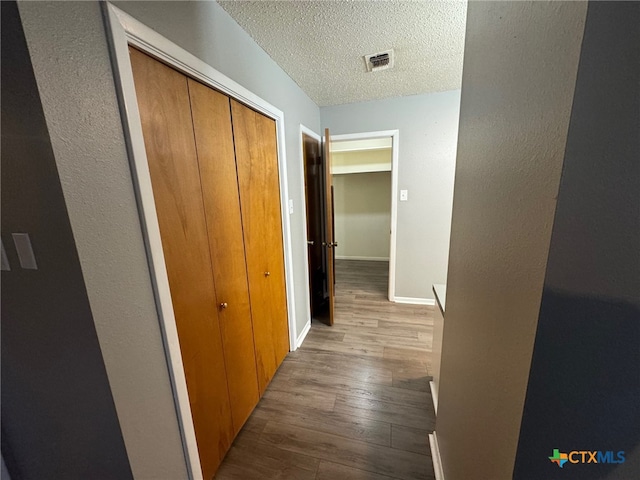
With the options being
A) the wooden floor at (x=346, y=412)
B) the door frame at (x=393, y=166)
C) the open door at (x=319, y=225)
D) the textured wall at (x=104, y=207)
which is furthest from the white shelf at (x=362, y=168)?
the textured wall at (x=104, y=207)

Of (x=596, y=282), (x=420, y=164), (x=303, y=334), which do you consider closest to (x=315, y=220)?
(x=303, y=334)

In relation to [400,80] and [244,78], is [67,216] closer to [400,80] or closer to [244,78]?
[244,78]

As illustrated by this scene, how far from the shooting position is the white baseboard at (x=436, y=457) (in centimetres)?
119

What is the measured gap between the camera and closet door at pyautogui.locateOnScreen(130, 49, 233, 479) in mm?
877

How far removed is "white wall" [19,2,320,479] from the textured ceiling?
17.1 inches

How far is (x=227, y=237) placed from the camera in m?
1.30

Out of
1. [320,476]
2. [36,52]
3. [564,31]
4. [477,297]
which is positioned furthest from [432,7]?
[320,476]

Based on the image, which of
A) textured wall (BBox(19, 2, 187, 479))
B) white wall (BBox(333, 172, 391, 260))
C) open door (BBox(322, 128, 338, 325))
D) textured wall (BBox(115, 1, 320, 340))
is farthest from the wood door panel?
white wall (BBox(333, 172, 391, 260))

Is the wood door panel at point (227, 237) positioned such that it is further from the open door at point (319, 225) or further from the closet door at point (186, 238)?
the open door at point (319, 225)

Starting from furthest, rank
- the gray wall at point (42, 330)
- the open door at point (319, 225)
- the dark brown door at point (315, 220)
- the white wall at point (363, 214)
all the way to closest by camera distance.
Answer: the white wall at point (363, 214), the dark brown door at point (315, 220), the open door at point (319, 225), the gray wall at point (42, 330)

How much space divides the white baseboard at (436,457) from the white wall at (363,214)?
3653mm

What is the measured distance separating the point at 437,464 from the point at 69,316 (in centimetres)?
175

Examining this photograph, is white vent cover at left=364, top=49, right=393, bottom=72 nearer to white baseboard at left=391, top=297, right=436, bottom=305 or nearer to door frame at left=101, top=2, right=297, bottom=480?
door frame at left=101, top=2, right=297, bottom=480

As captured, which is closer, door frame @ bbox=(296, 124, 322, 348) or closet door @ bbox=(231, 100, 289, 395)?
closet door @ bbox=(231, 100, 289, 395)
